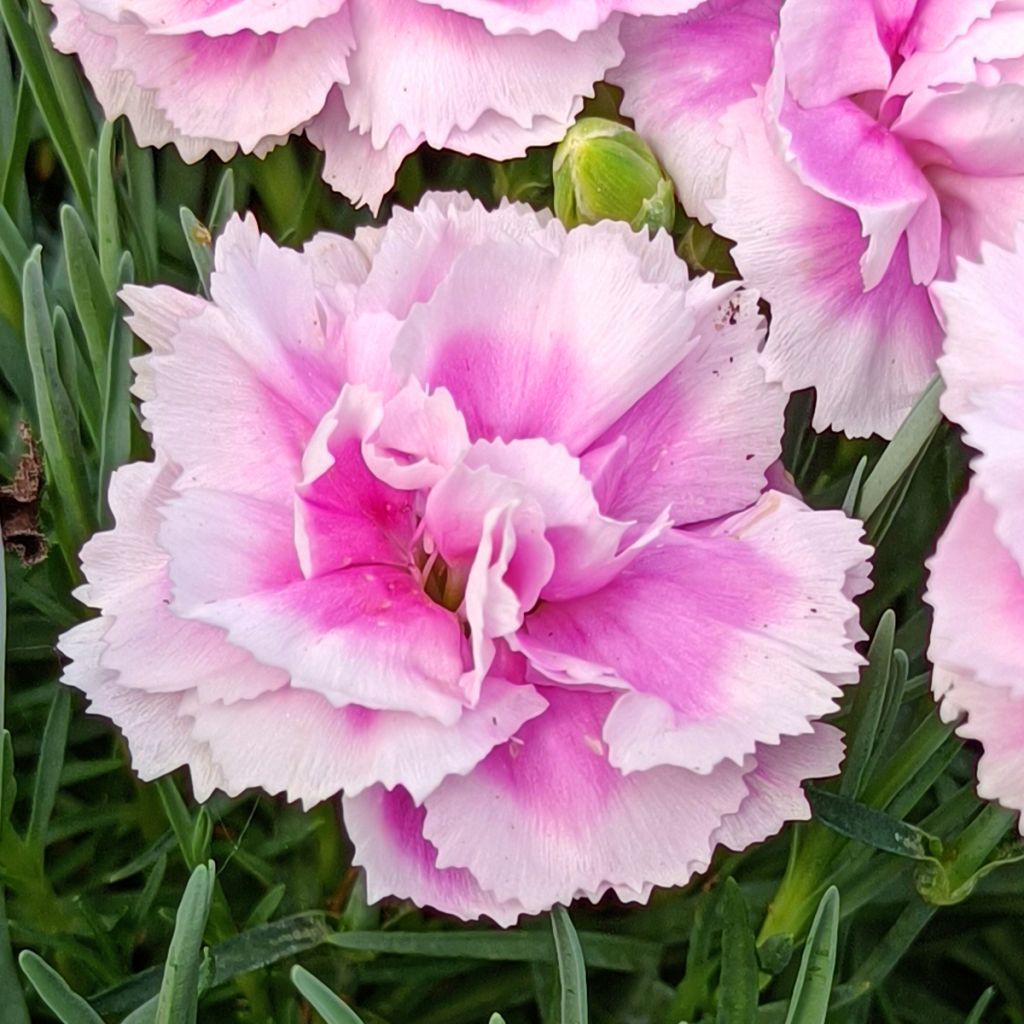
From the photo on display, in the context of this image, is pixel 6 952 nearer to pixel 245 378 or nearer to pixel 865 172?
pixel 245 378

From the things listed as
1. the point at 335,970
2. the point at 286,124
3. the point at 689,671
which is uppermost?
the point at 286,124

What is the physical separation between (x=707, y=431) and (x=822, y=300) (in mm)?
63

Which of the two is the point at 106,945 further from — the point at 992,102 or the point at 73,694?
the point at 992,102

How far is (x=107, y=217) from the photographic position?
1.60 feet

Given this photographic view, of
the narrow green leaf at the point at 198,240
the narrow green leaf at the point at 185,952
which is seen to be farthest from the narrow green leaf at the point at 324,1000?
the narrow green leaf at the point at 198,240

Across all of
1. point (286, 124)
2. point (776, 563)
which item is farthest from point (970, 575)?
point (286, 124)

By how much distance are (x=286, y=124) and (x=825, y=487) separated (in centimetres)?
24

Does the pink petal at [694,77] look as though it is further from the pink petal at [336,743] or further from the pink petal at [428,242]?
the pink petal at [336,743]

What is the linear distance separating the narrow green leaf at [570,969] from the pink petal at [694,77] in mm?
229

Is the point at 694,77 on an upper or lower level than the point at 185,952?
upper

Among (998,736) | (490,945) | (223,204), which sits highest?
(223,204)

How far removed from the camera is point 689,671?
376mm

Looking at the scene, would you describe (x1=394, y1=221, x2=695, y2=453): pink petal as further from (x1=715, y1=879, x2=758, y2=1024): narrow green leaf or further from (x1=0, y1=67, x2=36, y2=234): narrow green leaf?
(x1=0, y1=67, x2=36, y2=234): narrow green leaf

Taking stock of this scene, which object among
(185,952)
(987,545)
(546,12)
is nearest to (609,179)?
(546,12)
